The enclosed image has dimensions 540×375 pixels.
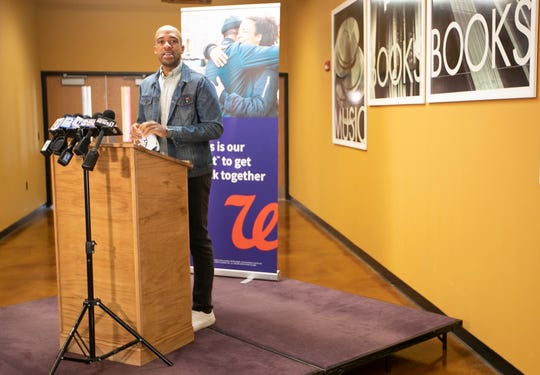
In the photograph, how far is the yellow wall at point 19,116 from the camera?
6918mm

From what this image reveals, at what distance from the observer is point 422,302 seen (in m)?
4.09

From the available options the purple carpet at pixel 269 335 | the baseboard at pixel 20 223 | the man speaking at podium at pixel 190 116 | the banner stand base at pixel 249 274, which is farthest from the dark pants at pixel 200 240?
the baseboard at pixel 20 223

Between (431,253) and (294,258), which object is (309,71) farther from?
(431,253)

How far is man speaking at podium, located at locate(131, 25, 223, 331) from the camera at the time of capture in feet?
10.6

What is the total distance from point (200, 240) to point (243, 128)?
1441 millimetres

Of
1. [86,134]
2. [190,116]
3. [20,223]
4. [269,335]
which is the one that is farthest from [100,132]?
[20,223]

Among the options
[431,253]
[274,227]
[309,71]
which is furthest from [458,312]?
[309,71]

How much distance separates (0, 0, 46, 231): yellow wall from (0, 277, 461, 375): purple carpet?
353cm

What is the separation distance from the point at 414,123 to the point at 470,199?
0.93 metres

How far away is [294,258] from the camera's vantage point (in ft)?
18.3

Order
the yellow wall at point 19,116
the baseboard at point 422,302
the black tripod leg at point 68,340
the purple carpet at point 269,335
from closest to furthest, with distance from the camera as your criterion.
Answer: the black tripod leg at point 68,340 → the purple carpet at point 269,335 → the baseboard at point 422,302 → the yellow wall at point 19,116

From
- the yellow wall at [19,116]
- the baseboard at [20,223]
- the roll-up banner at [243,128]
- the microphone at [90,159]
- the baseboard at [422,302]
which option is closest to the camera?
the microphone at [90,159]

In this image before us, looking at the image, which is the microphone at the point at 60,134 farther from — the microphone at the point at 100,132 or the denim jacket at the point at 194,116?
the denim jacket at the point at 194,116

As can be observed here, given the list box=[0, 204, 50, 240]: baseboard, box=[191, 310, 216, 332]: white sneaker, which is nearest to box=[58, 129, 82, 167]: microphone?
box=[191, 310, 216, 332]: white sneaker
